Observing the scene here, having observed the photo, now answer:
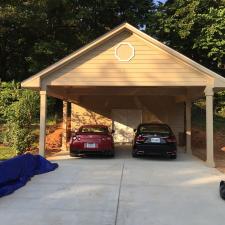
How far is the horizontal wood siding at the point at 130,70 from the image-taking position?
16453 millimetres

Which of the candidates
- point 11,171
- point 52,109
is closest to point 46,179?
point 11,171

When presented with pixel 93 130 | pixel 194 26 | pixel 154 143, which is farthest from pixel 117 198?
pixel 194 26

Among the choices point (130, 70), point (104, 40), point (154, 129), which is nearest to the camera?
point (130, 70)

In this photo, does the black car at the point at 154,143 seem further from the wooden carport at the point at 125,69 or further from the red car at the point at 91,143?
the wooden carport at the point at 125,69

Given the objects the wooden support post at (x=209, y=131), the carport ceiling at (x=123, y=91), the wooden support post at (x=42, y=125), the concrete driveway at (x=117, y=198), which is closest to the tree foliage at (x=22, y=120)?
the carport ceiling at (x=123, y=91)

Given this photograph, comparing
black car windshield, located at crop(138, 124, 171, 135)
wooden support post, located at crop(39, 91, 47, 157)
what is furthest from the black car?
wooden support post, located at crop(39, 91, 47, 157)

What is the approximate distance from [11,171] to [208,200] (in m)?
4.50

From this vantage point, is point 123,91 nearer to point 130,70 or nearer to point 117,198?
point 130,70

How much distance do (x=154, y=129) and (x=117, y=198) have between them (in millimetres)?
8477

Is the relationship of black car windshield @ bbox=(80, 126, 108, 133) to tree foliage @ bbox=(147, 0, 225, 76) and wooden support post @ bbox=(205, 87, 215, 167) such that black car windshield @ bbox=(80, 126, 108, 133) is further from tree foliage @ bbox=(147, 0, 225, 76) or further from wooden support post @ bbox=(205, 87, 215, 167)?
tree foliage @ bbox=(147, 0, 225, 76)

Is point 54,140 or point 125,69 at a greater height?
point 125,69

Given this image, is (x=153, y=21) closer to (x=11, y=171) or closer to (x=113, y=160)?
(x=113, y=160)

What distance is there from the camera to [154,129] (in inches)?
688

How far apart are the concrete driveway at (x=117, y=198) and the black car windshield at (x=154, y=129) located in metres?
2.79
